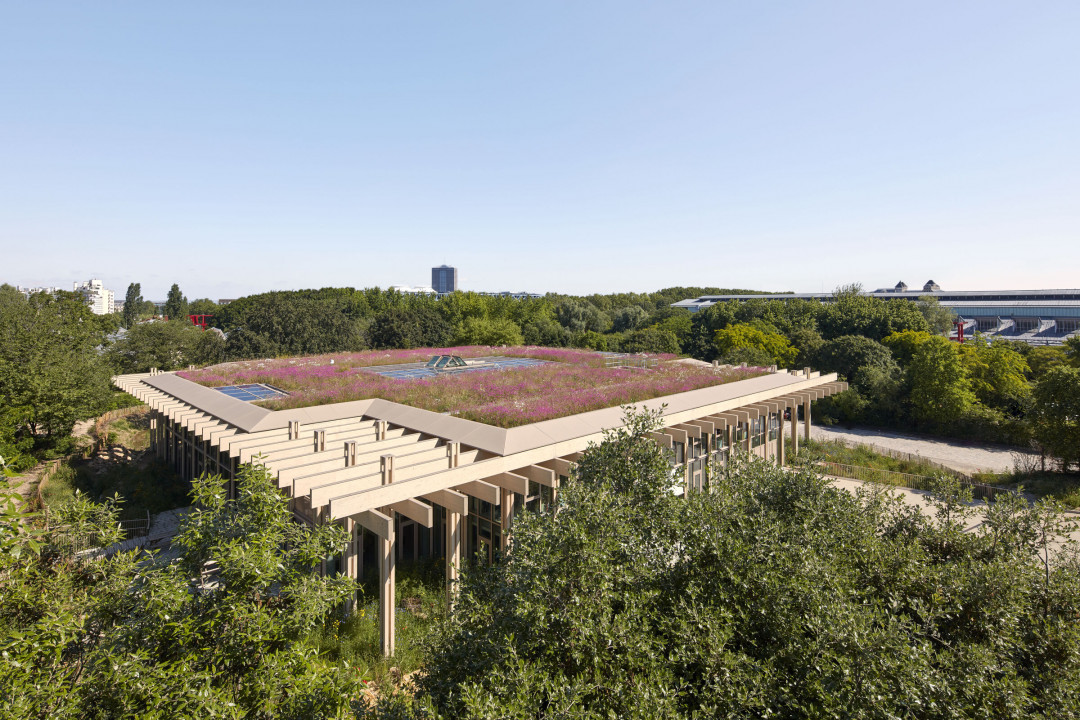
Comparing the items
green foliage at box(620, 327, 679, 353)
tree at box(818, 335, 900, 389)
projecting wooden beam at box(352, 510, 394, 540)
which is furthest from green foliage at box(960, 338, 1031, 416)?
projecting wooden beam at box(352, 510, 394, 540)

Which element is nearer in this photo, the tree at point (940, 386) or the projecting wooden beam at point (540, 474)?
the projecting wooden beam at point (540, 474)

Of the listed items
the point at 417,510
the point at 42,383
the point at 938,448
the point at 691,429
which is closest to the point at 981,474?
the point at 938,448

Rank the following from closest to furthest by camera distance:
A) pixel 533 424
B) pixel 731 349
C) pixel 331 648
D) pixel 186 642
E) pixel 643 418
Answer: pixel 186 642
pixel 643 418
pixel 331 648
pixel 533 424
pixel 731 349

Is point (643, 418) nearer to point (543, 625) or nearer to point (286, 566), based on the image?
point (543, 625)

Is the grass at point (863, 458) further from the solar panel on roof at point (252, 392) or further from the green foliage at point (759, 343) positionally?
the solar panel on roof at point (252, 392)

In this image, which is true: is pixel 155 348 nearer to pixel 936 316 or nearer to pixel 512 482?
pixel 512 482

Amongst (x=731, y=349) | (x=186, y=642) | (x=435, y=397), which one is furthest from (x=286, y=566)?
(x=731, y=349)

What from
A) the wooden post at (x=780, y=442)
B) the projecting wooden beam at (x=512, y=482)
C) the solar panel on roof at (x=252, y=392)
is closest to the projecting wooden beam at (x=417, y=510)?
the projecting wooden beam at (x=512, y=482)

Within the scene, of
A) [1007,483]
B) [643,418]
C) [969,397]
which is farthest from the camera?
[969,397]
